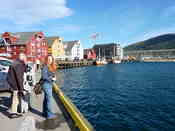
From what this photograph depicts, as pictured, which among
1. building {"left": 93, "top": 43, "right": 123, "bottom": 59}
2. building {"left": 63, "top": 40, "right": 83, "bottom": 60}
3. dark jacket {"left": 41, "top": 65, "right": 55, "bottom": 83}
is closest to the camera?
dark jacket {"left": 41, "top": 65, "right": 55, "bottom": 83}

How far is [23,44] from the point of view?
147 feet

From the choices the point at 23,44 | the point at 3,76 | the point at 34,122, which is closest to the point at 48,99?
the point at 34,122

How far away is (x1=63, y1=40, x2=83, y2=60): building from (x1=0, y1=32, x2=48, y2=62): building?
2463cm

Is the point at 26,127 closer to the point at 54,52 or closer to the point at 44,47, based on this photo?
the point at 44,47

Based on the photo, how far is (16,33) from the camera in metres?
50.6

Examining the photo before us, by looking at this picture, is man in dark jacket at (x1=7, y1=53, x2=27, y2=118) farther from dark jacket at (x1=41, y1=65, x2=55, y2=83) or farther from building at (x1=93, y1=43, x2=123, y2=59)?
building at (x1=93, y1=43, x2=123, y2=59)

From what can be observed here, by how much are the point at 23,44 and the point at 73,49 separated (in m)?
37.7

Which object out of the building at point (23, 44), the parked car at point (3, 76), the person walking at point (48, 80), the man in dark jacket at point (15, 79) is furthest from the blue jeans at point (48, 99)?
the building at point (23, 44)

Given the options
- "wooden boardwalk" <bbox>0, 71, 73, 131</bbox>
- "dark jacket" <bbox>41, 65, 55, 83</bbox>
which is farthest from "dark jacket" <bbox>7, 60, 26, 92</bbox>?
"wooden boardwalk" <bbox>0, 71, 73, 131</bbox>

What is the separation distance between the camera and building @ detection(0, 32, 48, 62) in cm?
4350

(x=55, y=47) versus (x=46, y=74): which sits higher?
(x=55, y=47)

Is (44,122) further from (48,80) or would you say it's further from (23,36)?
(23,36)

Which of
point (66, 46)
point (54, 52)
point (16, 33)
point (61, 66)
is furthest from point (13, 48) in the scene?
point (66, 46)

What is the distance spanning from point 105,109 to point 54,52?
5491 cm
